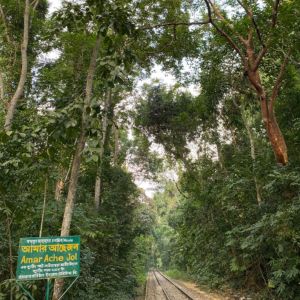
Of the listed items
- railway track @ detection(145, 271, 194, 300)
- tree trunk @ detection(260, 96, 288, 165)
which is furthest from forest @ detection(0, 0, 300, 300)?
railway track @ detection(145, 271, 194, 300)

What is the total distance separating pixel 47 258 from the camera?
12.3 ft

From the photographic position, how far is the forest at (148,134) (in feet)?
14.9

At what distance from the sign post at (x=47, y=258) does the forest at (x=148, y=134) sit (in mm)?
285

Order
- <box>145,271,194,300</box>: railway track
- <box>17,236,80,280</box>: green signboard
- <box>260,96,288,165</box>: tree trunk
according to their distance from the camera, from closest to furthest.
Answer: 1. <box>17,236,80,280</box>: green signboard
2. <box>260,96,288,165</box>: tree trunk
3. <box>145,271,194,300</box>: railway track

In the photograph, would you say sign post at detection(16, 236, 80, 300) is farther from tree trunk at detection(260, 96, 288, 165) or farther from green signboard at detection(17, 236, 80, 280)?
tree trunk at detection(260, 96, 288, 165)

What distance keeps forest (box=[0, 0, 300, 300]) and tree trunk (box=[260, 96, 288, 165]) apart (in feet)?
0.10

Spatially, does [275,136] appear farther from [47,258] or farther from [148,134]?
[148,134]

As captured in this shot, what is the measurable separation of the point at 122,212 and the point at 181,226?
275 inches

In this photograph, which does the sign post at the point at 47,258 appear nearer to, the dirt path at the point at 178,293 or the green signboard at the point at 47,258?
the green signboard at the point at 47,258

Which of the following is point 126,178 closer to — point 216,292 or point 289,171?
point 216,292

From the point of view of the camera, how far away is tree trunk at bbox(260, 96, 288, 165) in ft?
28.6

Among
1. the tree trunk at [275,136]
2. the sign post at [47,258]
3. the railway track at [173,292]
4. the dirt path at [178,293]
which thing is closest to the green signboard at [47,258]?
the sign post at [47,258]

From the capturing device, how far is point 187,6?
1051 cm

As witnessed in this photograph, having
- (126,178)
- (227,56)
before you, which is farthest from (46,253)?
(126,178)
